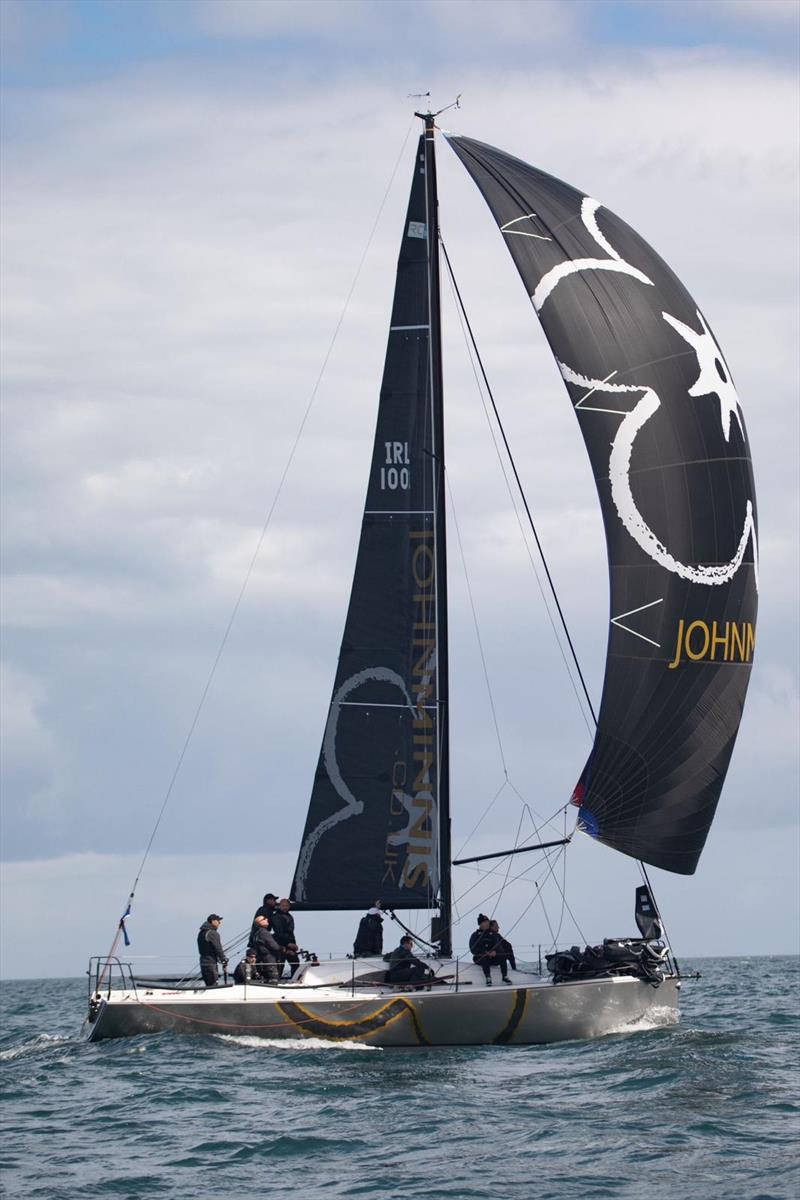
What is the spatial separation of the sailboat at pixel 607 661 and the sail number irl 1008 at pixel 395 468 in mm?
20

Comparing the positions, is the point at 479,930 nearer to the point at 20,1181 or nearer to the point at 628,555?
the point at 628,555

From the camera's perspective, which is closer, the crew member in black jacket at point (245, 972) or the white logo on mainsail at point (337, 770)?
the crew member in black jacket at point (245, 972)

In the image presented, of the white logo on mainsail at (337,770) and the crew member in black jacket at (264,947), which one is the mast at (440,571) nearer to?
the white logo on mainsail at (337,770)

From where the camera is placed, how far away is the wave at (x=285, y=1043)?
19.7 m

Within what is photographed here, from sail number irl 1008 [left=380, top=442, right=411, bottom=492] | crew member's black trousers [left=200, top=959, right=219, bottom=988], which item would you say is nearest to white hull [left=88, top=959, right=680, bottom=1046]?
crew member's black trousers [left=200, top=959, right=219, bottom=988]

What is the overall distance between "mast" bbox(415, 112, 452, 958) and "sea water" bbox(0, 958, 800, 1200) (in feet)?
9.28

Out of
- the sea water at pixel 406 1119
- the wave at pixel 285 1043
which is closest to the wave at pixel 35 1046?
the sea water at pixel 406 1119

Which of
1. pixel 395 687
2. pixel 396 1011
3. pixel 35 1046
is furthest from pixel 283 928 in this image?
pixel 35 1046

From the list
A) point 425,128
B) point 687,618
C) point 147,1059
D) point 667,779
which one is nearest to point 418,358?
point 425,128

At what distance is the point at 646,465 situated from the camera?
69.5 ft

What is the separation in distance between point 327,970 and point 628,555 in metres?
6.57

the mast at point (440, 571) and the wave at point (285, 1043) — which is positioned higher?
the mast at point (440, 571)

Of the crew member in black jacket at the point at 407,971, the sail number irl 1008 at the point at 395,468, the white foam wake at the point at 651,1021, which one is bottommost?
the white foam wake at the point at 651,1021

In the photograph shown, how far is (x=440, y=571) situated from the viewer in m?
22.6
